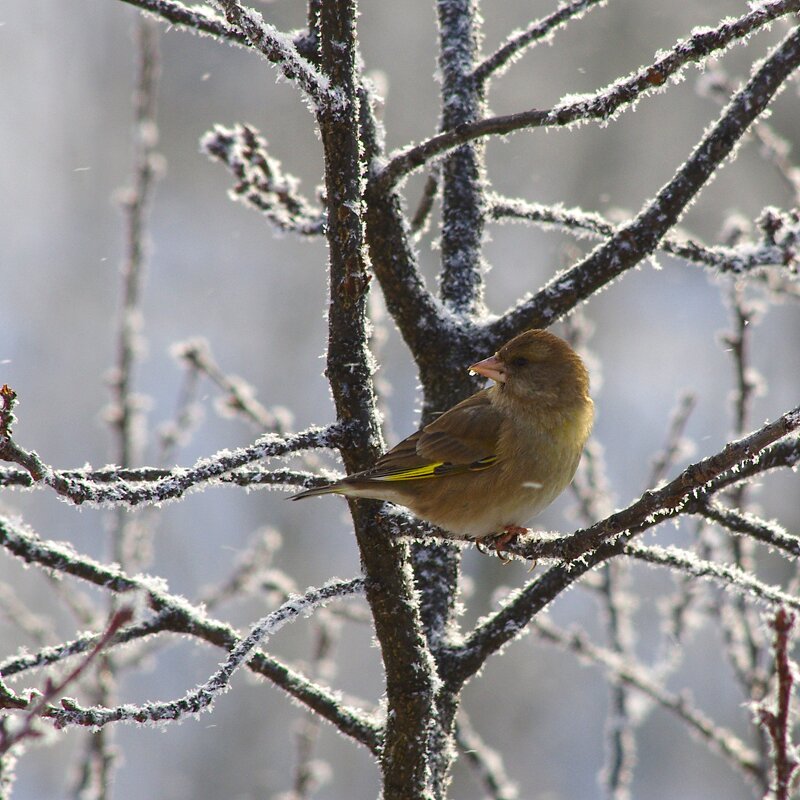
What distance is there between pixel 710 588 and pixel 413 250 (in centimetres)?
179

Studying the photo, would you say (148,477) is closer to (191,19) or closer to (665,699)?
(191,19)

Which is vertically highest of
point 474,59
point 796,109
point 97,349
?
point 796,109

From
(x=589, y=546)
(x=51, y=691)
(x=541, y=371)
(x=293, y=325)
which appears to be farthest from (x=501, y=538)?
(x=293, y=325)

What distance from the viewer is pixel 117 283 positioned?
38.9 feet

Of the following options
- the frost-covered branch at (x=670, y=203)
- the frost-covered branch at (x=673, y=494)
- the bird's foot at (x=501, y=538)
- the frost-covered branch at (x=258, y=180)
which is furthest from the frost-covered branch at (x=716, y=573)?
the frost-covered branch at (x=258, y=180)

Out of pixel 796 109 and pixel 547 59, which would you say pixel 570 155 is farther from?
pixel 796 109

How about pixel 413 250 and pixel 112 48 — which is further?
pixel 112 48

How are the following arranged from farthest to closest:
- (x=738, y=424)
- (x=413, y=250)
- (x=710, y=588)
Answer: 1. (x=710, y=588)
2. (x=738, y=424)
3. (x=413, y=250)

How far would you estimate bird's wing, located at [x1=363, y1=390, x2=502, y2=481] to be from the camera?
2.86 meters

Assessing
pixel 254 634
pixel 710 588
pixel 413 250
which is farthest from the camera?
pixel 710 588

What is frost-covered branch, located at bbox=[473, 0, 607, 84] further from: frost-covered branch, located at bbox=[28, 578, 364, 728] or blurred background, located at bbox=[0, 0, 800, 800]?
blurred background, located at bbox=[0, 0, 800, 800]

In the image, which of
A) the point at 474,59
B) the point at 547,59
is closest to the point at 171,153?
the point at 547,59

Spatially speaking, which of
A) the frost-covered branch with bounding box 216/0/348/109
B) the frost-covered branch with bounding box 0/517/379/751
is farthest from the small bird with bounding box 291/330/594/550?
the frost-covered branch with bounding box 216/0/348/109

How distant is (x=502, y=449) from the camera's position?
3.22 metres
